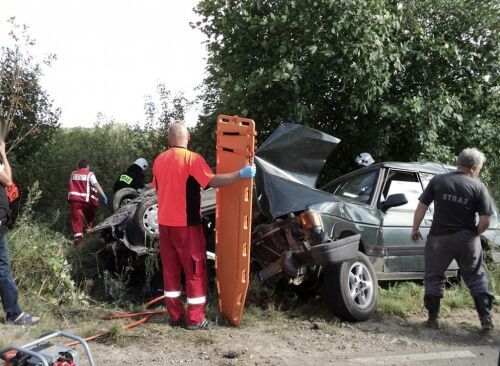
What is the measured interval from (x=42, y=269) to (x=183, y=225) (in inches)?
88.5

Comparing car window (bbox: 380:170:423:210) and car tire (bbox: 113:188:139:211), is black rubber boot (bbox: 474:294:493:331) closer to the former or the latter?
car window (bbox: 380:170:423:210)

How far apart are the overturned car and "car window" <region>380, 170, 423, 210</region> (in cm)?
1

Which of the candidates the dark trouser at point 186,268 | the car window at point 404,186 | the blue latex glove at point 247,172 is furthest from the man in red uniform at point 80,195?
the blue latex glove at point 247,172

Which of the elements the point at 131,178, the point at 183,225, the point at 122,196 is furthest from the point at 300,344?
the point at 131,178

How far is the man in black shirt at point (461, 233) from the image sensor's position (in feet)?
16.2

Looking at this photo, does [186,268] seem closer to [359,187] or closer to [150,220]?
[150,220]

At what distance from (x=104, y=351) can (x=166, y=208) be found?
1.38 m

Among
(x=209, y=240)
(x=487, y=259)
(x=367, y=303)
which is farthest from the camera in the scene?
(x=487, y=259)

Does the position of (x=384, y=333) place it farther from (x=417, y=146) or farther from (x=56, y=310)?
(x=417, y=146)

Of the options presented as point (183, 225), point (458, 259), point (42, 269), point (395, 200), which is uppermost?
point (395, 200)

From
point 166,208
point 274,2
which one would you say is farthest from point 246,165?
point 274,2

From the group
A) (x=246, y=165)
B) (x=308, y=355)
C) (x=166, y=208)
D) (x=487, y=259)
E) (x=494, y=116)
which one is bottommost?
(x=308, y=355)

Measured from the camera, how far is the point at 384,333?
4.83m

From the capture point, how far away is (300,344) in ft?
14.7
